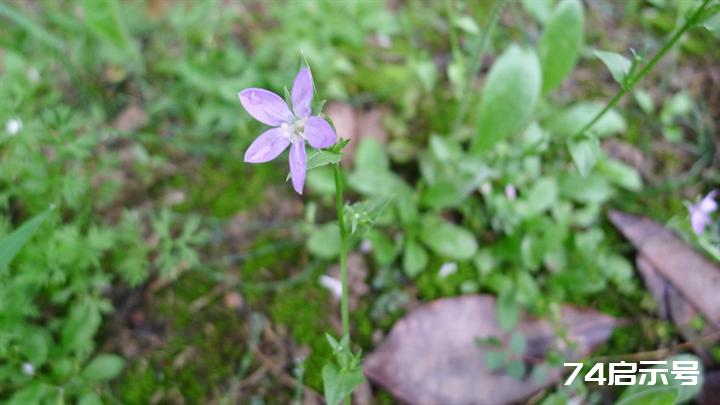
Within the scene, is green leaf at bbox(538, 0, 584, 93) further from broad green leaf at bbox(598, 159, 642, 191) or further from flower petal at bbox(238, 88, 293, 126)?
flower petal at bbox(238, 88, 293, 126)

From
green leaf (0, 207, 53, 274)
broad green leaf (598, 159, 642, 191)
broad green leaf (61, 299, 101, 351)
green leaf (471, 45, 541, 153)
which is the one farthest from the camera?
broad green leaf (598, 159, 642, 191)

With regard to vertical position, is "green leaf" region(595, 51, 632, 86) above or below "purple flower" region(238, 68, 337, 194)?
above

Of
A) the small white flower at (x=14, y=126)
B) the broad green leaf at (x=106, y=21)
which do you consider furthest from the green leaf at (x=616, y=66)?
the broad green leaf at (x=106, y=21)

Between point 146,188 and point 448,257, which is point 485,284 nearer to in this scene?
point 448,257

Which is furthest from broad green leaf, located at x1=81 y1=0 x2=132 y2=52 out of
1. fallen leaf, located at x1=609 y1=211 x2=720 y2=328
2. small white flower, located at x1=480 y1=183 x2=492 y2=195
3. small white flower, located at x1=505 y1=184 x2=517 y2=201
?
fallen leaf, located at x1=609 y1=211 x2=720 y2=328

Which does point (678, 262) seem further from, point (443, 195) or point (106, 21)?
point (106, 21)

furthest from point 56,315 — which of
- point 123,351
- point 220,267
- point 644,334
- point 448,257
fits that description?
point 644,334

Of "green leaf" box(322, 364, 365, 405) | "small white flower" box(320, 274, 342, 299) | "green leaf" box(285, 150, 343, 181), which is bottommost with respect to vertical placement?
"small white flower" box(320, 274, 342, 299)
